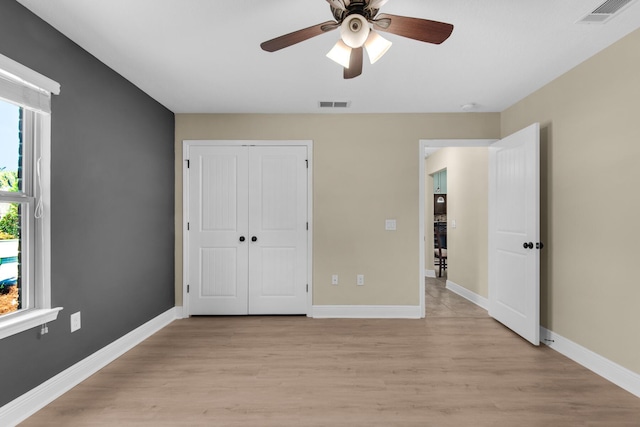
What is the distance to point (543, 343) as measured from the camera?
296cm

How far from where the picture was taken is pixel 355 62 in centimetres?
188

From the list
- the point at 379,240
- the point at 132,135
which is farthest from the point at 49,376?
the point at 379,240

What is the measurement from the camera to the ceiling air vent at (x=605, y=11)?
1.84 metres

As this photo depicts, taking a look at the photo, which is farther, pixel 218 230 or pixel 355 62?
pixel 218 230

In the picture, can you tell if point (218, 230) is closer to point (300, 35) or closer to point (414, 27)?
point (300, 35)

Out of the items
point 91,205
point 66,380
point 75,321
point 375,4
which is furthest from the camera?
point 91,205

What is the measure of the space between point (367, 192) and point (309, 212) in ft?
2.34

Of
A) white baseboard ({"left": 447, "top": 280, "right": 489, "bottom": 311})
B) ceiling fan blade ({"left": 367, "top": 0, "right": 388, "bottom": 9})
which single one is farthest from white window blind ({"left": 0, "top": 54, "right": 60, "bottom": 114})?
white baseboard ({"left": 447, "top": 280, "right": 489, "bottom": 311})

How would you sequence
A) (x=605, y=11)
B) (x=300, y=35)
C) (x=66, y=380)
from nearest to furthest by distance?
(x=300, y=35), (x=605, y=11), (x=66, y=380)

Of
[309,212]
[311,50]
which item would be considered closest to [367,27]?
[311,50]

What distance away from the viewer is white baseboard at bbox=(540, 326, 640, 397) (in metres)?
2.16

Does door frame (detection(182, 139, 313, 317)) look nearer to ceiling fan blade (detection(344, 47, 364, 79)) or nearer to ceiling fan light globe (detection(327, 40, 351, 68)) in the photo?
ceiling fan blade (detection(344, 47, 364, 79))

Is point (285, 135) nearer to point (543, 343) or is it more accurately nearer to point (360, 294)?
point (360, 294)

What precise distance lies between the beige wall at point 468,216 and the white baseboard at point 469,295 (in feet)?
0.17
